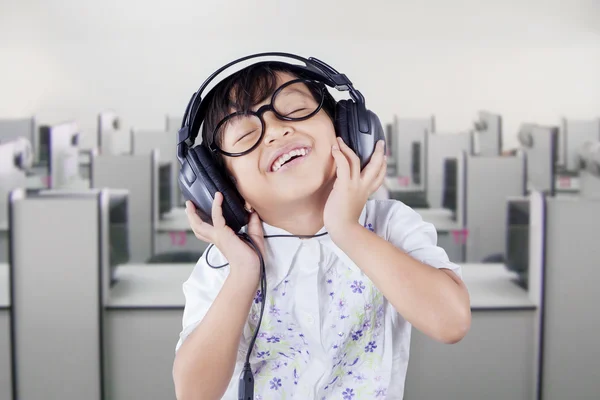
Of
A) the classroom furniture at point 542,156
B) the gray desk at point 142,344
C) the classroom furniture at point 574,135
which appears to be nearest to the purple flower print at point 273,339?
the gray desk at point 142,344

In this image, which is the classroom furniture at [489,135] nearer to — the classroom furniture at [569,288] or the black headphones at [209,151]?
the classroom furniture at [569,288]

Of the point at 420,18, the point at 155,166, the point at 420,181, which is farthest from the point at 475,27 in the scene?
the point at 155,166

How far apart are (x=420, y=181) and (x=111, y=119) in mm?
3050

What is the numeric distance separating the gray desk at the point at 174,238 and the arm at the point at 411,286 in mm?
2392

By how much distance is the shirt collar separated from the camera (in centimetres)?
87

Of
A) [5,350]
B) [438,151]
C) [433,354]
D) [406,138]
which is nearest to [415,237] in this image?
[433,354]

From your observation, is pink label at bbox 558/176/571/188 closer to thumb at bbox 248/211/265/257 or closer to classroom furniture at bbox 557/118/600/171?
classroom furniture at bbox 557/118/600/171

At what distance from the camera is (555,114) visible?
815 cm

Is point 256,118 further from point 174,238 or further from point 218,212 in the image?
point 174,238

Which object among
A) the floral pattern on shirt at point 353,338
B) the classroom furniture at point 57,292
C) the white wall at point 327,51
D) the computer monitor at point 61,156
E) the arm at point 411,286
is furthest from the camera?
the white wall at point 327,51

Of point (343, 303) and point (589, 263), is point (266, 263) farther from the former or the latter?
point (589, 263)

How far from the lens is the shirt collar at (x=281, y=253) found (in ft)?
2.84

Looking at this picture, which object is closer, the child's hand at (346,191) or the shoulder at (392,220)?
the child's hand at (346,191)

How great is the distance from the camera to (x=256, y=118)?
32.1 inches
